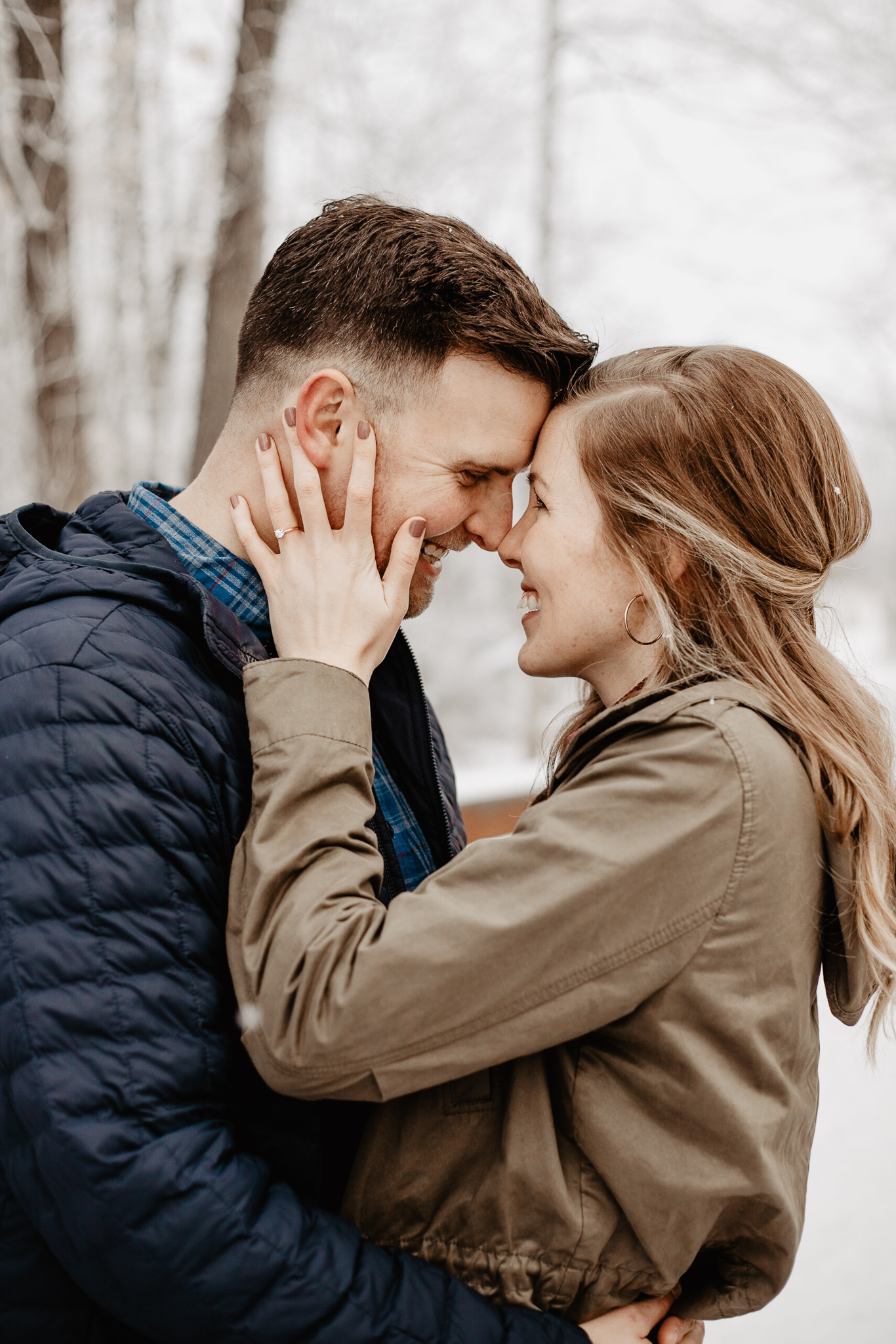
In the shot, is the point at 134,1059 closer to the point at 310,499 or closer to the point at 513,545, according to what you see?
the point at 310,499

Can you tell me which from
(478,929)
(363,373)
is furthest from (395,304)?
(478,929)

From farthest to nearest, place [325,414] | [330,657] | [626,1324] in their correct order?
[325,414]
[330,657]
[626,1324]

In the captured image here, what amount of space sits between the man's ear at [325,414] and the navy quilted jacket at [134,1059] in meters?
0.48

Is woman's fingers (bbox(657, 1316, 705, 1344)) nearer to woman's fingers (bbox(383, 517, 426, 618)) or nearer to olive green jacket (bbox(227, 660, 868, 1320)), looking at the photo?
olive green jacket (bbox(227, 660, 868, 1320))

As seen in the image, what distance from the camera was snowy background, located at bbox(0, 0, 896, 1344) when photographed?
6.33 meters

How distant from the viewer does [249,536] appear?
1.80 meters

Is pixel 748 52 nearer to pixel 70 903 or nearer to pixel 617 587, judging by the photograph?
pixel 617 587

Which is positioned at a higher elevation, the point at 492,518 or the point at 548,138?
the point at 548,138

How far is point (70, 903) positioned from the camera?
1.30 metres

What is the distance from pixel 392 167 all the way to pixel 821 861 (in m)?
9.02

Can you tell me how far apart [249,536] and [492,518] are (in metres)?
0.52

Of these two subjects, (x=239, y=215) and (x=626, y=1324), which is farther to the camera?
(x=239, y=215)

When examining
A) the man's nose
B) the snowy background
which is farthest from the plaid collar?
the snowy background

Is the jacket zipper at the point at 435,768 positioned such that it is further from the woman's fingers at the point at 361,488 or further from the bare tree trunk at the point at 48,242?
the bare tree trunk at the point at 48,242
